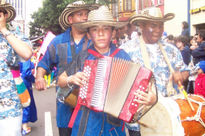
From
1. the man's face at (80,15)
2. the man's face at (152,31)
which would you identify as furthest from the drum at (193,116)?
the man's face at (80,15)

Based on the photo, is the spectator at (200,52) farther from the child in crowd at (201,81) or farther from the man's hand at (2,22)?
the man's hand at (2,22)

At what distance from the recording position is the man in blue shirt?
319 cm

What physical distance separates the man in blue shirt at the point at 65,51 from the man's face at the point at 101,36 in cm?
64

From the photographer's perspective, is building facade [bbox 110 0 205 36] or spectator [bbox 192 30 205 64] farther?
building facade [bbox 110 0 205 36]

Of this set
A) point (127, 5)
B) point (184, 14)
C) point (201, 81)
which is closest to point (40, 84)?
point (201, 81)

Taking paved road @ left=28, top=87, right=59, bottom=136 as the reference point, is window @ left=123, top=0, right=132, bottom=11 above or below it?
above

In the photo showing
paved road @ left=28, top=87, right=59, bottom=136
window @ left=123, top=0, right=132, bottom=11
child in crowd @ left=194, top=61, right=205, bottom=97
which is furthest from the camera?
window @ left=123, top=0, right=132, bottom=11

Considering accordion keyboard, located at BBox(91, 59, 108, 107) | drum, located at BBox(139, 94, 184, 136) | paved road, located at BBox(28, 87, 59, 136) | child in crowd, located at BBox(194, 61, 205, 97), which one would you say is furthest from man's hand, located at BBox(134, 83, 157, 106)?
paved road, located at BBox(28, 87, 59, 136)

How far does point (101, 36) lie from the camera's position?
8.54 feet

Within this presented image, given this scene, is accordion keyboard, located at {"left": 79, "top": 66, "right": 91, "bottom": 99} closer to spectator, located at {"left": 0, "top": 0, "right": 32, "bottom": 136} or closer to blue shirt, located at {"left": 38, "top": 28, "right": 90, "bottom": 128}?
spectator, located at {"left": 0, "top": 0, "right": 32, "bottom": 136}

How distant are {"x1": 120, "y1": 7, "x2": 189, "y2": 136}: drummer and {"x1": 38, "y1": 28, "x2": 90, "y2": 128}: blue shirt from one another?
2.22 ft

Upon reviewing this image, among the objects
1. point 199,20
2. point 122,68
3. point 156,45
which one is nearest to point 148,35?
point 156,45

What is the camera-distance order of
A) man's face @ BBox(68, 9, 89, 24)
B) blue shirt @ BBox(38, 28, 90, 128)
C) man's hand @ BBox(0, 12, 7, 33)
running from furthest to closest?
man's face @ BBox(68, 9, 89, 24) → blue shirt @ BBox(38, 28, 90, 128) → man's hand @ BBox(0, 12, 7, 33)

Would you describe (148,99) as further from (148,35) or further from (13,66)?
(13,66)
